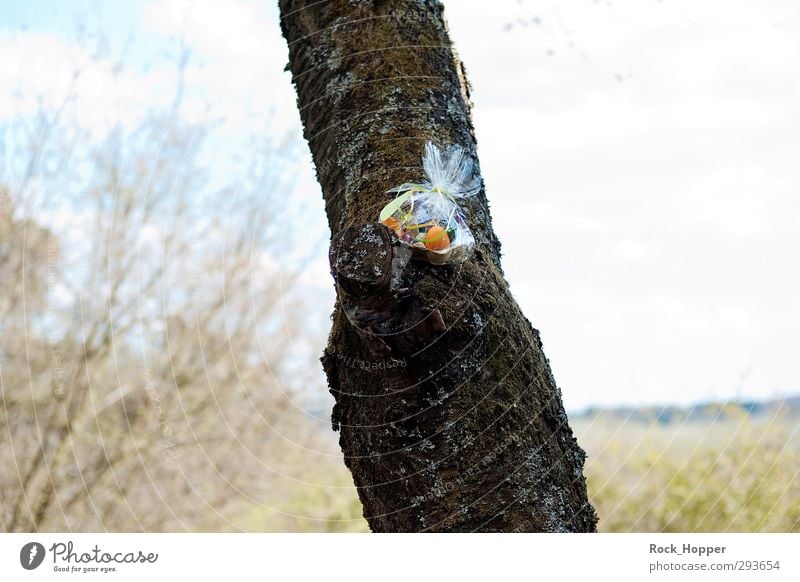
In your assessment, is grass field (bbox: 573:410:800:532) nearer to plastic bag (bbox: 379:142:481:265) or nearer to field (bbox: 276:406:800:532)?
field (bbox: 276:406:800:532)

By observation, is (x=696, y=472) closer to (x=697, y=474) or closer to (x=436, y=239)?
(x=697, y=474)

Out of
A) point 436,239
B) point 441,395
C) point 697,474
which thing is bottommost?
point 697,474

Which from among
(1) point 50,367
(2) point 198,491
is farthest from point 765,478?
(1) point 50,367

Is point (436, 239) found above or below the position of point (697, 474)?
above

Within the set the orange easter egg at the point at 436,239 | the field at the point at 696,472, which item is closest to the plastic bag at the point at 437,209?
the orange easter egg at the point at 436,239

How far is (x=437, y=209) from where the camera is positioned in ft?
3.28

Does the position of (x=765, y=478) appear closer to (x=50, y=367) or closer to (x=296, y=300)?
(x=296, y=300)

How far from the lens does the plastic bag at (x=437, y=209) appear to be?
934 millimetres

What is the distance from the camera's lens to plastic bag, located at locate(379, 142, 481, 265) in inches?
36.8

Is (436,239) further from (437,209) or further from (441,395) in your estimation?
(441,395)

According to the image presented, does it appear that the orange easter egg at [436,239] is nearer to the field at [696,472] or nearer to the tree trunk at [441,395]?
the tree trunk at [441,395]

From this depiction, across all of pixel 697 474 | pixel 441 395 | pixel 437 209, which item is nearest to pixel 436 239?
pixel 437 209

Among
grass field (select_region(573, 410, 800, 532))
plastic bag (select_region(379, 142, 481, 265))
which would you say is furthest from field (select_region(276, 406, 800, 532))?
plastic bag (select_region(379, 142, 481, 265))

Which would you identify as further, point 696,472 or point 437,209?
point 696,472
